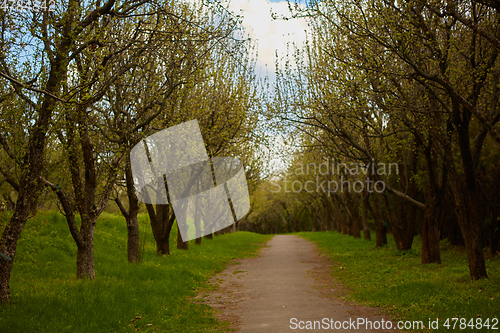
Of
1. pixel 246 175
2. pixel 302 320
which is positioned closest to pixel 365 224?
pixel 246 175

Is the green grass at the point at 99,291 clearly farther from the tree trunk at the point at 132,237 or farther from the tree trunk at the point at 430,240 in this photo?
the tree trunk at the point at 430,240

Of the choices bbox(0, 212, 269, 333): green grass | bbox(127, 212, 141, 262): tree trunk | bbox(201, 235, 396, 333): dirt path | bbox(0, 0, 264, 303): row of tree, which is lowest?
bbox(201, 235, 396, 333): dirt path

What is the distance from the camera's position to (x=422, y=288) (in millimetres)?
9453

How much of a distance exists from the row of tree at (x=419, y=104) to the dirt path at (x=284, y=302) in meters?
3.79

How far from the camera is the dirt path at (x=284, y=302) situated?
745 cm

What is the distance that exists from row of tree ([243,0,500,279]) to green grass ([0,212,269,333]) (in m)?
6.62

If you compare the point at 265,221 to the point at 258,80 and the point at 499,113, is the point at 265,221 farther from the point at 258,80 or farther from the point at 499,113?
the point at 499,113

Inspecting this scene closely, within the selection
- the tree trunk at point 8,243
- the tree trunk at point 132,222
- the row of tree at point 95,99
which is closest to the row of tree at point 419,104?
the row of tree at point 95,99

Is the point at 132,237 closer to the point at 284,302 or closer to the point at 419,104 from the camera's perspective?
the point at 284,302

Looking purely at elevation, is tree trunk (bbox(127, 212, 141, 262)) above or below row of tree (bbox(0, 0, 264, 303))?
below

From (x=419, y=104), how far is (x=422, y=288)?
549 cm

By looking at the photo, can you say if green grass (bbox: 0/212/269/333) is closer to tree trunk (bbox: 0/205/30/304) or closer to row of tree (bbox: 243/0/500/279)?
tree trunk (bbox: 0/205/30/304)

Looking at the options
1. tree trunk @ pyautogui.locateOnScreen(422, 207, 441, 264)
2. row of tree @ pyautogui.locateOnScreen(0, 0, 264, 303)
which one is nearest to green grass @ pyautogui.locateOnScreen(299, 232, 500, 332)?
tree trunk @ pyautogui.locateOnScreen(422, 207, 441, 264)

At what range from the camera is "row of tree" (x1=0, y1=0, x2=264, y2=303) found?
7.80 metres
